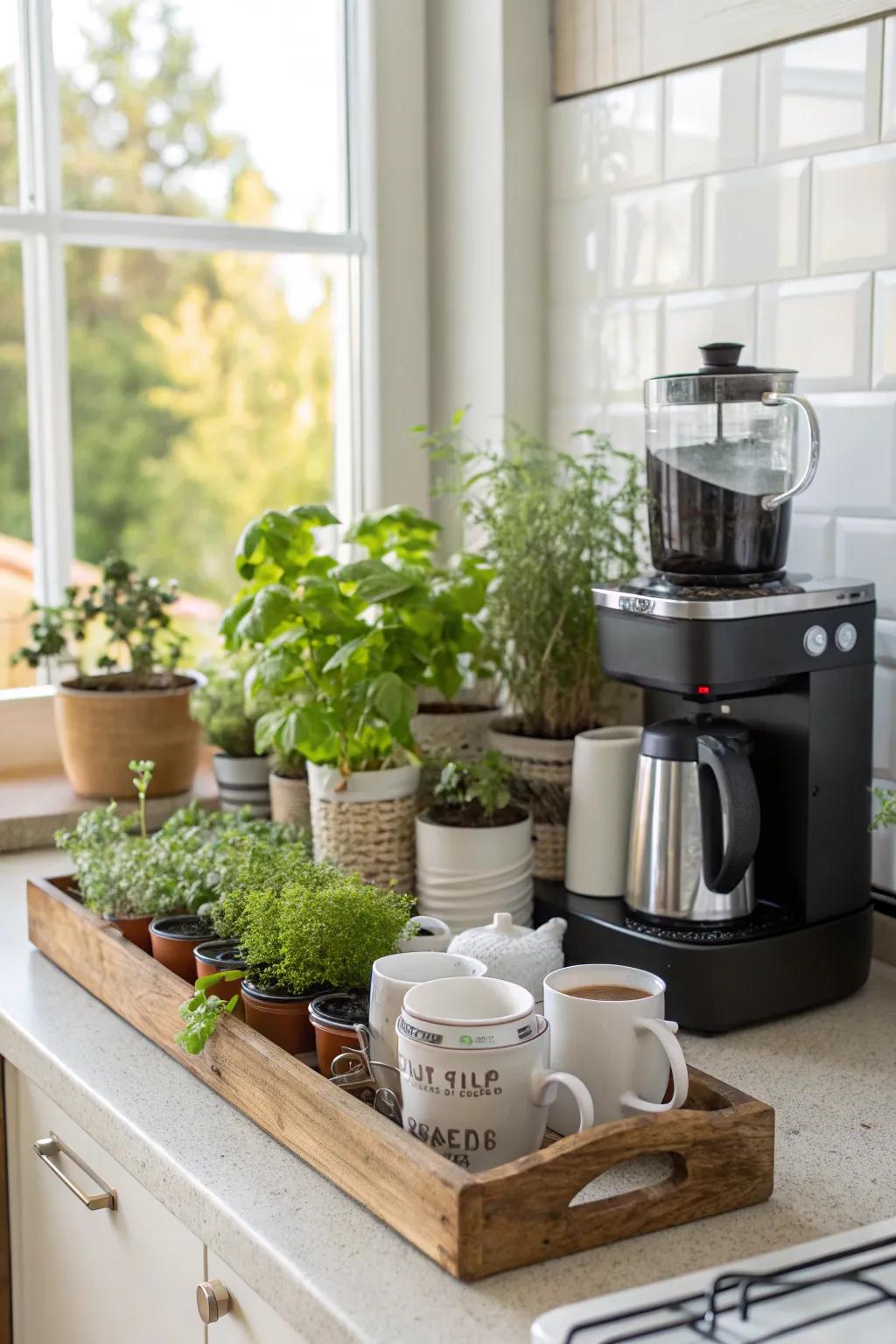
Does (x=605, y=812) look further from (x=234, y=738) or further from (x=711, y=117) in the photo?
(x=711, y=117)

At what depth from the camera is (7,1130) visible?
4.33ft

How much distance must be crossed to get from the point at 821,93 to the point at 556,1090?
1000 millimetres

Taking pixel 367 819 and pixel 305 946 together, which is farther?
pixel 367 819

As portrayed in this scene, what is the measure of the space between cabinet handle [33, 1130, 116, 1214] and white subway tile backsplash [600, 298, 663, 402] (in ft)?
3.31

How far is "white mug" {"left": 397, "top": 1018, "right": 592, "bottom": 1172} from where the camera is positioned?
92 cm

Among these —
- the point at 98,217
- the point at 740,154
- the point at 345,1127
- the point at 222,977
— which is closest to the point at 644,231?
the point at 740,154

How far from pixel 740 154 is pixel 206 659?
895 millimetres

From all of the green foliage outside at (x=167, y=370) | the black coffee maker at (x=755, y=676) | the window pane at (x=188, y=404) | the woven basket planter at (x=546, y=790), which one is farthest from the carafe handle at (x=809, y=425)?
the window pane at (x=188, y=404)

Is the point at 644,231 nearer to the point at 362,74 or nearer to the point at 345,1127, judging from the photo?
the point at 362,74

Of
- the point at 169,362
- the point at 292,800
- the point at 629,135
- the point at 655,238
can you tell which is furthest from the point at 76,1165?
the point at 169,362

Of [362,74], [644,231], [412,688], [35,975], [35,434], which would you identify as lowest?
[35,975]

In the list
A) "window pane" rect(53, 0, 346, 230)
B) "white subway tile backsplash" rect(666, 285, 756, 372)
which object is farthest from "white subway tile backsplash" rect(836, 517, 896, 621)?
"window pane" rect(53, 0, 346, 230)

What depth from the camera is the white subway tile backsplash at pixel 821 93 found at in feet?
4.48

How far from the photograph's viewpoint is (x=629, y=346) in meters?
1.72
